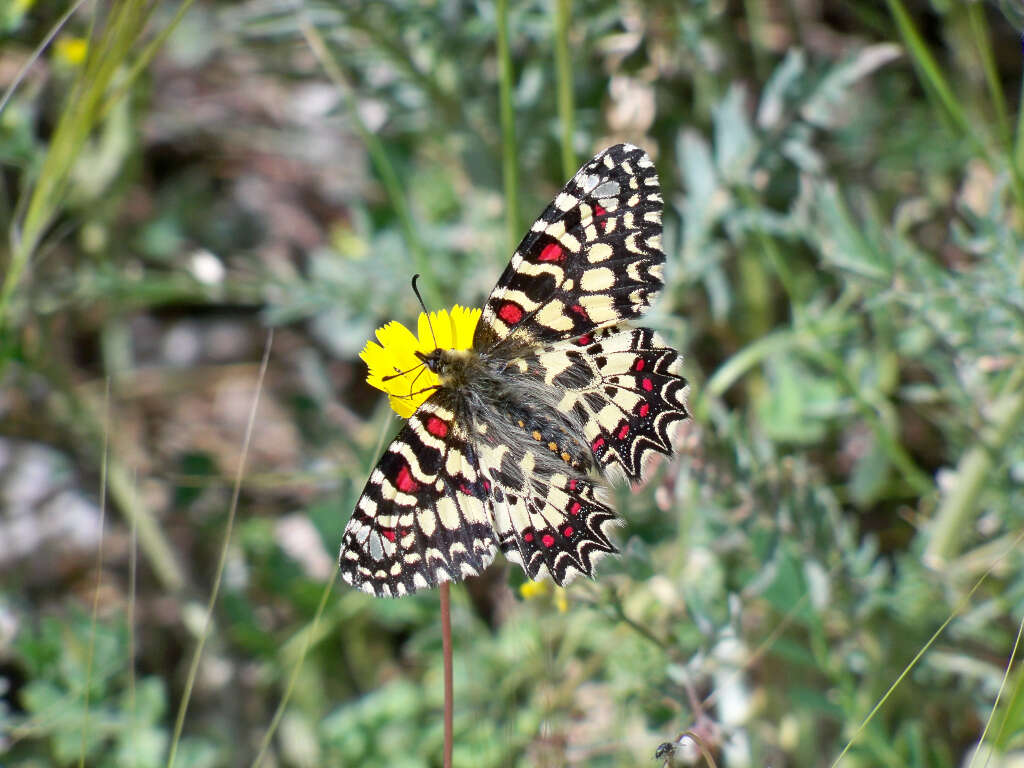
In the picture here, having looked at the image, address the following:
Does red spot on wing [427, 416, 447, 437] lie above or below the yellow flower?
below

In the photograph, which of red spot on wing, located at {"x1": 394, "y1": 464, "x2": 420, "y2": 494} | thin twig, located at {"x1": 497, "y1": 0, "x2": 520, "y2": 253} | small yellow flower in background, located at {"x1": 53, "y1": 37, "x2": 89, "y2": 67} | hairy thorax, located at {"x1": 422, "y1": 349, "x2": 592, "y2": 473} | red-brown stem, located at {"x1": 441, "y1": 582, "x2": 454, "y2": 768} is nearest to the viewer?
red-brown stem, located at {"x1": 441, "y1": 582, "x2": 454, "y2": 768}


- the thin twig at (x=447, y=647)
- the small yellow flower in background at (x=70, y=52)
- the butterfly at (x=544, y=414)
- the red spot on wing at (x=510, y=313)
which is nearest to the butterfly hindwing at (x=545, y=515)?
the butterfly at (x=544, y=414)

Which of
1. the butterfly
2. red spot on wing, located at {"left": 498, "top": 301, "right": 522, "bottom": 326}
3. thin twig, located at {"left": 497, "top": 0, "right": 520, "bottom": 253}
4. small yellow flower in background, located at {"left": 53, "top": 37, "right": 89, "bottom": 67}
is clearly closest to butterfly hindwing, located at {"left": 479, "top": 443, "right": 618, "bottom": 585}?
the butterfly

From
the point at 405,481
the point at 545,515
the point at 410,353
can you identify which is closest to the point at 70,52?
the point at 410,353

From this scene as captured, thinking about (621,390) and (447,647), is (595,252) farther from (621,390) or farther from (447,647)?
(447,647)

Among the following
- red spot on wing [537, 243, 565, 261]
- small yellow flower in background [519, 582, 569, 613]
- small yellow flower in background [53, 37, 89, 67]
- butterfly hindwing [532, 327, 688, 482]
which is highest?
small yellow flower in background [53, 37, 89, 67]

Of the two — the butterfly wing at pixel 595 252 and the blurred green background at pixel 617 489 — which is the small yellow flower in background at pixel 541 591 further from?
the butterfly wing at pixel 595 252

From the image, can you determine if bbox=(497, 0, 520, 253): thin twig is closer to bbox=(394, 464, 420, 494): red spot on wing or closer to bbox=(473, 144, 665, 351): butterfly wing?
bbox=(473, 144, 665, 351): butterfly wing
